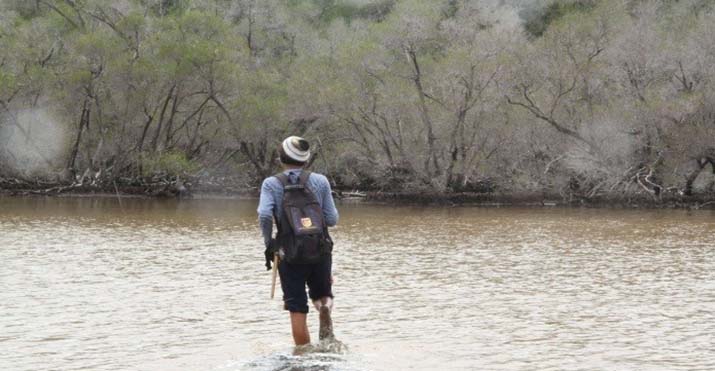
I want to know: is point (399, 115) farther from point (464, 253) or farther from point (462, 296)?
point (462, 296)

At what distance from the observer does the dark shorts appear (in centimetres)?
864

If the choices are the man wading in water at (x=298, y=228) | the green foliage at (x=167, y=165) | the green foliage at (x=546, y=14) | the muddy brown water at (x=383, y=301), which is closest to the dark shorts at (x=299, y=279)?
the man wading in water at (x=298, y=228)

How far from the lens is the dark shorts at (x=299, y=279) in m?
8.64

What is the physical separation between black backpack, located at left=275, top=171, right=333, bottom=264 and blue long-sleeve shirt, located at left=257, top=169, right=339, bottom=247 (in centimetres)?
5

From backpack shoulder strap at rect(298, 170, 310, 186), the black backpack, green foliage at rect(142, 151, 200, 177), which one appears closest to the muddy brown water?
the black backpack

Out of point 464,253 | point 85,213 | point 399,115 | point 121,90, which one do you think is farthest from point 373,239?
point 121,90

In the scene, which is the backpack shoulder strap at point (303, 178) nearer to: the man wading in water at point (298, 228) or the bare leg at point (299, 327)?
the man wading in water at point (298, 228)

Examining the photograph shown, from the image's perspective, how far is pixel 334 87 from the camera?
140 ft

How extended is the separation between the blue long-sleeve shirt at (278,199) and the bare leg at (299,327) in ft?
2.35

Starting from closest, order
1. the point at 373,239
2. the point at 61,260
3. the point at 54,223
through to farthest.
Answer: the point at 61,260 → the point at 373,239 → the point at 54,223

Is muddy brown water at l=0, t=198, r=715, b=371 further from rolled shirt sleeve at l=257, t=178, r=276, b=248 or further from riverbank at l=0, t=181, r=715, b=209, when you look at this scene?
riverbank at l=0, t=181, r=715, b=209

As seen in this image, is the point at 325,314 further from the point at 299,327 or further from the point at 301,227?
the point at 301,227

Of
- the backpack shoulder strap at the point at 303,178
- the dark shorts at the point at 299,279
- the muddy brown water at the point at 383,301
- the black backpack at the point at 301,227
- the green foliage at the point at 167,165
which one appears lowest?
the muddy brown water at the point at 383,301

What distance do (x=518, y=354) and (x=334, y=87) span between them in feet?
112
